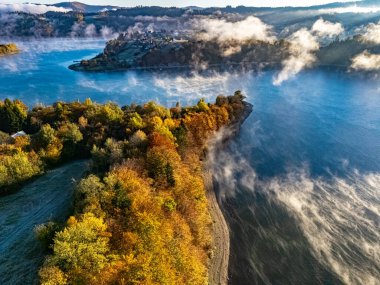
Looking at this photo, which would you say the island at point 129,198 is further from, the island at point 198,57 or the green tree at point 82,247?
the island at point 198,57

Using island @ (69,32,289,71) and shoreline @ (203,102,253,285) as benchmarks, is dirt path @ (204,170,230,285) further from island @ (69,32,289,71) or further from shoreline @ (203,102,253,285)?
island @ (69,32,289,71)

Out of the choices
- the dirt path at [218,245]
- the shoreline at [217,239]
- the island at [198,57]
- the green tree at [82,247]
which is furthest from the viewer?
the island at [198,57]

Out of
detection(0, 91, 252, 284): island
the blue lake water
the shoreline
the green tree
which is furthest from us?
the blue lake water

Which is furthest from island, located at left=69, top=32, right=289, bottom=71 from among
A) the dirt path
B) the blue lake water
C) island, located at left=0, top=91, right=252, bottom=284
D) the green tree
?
the green tree

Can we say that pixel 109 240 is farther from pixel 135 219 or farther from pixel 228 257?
pixel 228 257

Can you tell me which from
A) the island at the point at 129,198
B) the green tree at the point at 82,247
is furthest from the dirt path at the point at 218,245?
the green tree at the point at 82,247

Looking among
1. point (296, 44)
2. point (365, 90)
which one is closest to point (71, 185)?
point (365, 90)

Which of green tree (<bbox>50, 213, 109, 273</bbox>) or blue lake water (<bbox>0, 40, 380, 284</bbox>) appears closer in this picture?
green tree (<bbox>50, 213, 109, 273</bbox>)
